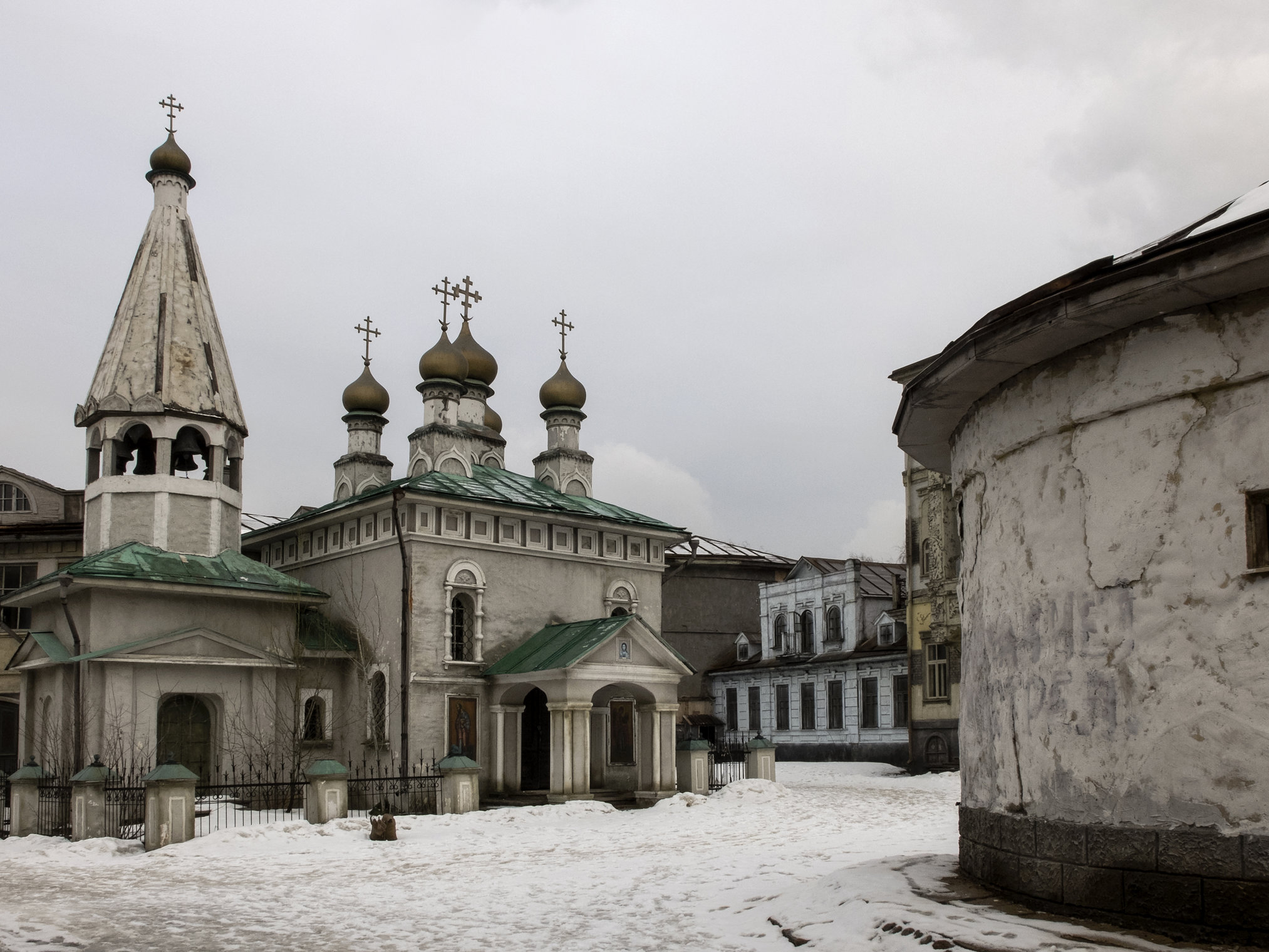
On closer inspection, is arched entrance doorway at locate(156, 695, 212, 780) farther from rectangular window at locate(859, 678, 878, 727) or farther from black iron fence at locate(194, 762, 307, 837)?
rectangular window at locate(859, 678, 878, 727)

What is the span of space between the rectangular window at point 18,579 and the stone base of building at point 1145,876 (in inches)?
1122

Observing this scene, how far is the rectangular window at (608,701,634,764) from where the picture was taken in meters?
24.5

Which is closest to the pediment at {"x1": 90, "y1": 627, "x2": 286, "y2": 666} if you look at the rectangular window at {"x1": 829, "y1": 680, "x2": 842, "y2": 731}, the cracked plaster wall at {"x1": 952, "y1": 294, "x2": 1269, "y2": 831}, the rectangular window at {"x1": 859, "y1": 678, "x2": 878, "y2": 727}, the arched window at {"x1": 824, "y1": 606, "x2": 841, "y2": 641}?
the cracked plaster wall at {"x1": 952, "y1": 294, "x2": 1269, "y2": 831}

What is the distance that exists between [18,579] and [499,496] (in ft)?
45.7

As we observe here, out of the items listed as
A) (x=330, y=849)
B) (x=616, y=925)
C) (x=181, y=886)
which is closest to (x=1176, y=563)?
(x=616, y=925)

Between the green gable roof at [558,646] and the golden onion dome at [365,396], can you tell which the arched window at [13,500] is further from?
the green gable roof at [558,646]

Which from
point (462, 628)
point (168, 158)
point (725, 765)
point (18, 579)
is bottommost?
point (725, 765)

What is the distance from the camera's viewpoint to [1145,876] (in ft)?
21.1

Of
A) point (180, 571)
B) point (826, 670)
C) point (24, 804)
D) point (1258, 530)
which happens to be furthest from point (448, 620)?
point (1258, 530)

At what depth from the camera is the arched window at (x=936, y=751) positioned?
1189 inches

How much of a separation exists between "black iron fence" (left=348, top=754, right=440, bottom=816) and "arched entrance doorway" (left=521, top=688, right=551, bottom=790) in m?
2.54

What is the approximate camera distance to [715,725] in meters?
43.1

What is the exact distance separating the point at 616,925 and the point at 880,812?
10924 millimetres

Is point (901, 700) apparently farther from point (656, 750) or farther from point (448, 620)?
point (448, 620)
